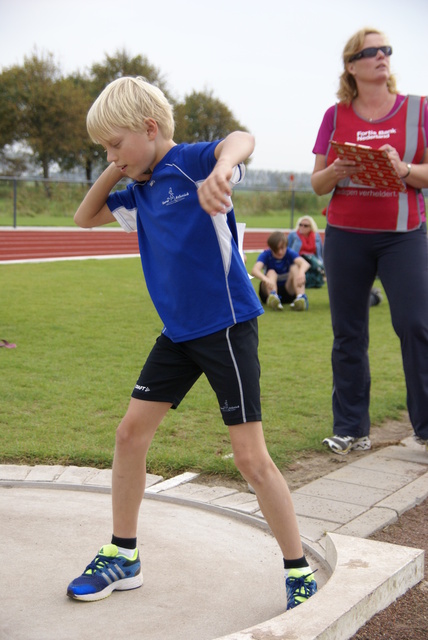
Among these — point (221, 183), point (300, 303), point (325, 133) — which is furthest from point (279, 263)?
point (221, 183)

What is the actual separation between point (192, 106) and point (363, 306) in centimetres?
5811

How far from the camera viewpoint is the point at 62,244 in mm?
22609

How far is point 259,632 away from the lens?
94.1 inches

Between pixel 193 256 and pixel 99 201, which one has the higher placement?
pixel 99 201

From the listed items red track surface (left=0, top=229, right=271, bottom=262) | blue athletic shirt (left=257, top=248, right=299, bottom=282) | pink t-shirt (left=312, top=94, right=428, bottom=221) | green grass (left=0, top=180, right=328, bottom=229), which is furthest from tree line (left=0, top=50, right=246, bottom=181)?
pink t-shirt (left=312, top=94, right=428, bottom=221)

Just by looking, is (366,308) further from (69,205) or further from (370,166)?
(69,205)

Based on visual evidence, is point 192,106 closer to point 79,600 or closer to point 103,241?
point 103,241

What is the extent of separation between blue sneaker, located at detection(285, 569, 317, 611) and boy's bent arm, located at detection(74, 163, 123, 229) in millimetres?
1441

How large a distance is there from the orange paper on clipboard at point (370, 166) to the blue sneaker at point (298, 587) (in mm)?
2261

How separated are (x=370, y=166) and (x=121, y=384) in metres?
2.83

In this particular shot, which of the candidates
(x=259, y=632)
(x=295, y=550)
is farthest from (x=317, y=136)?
(x=259, y=632)

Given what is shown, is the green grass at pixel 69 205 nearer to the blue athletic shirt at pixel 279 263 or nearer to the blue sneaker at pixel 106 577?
the blue athletic shirt at pixel 279 263

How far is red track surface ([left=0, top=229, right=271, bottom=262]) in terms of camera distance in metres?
20.5

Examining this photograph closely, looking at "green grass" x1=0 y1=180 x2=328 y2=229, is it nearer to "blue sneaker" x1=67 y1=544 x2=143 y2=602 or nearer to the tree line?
the tree line
